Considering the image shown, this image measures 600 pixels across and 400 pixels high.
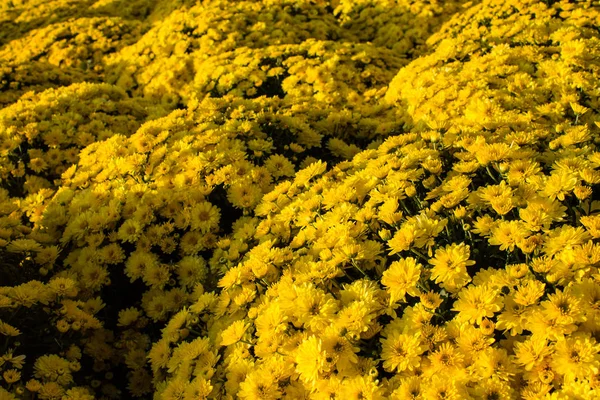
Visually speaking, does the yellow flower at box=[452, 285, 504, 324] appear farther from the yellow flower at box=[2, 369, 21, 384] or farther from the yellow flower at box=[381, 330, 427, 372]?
the yellow flower at box=[2, 369, 21, 384]

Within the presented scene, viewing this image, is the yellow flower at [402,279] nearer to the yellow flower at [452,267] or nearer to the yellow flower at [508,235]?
the yellow flower at [452,267]

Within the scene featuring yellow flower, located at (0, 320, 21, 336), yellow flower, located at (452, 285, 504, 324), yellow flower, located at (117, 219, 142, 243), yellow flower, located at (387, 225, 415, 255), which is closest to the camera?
yellow flower, located at (452, 285, 504, 324)

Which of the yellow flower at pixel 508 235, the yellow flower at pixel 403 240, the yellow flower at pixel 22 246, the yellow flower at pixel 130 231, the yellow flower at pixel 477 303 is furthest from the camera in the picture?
the yellow flower at pixel 130 231

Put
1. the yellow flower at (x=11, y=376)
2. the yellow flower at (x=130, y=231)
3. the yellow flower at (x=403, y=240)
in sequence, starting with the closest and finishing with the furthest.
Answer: the yellow flower at (x=403, y=240) → the yellow flower at (x=11, y=376) → the yellow flower at (x=130, y=231)

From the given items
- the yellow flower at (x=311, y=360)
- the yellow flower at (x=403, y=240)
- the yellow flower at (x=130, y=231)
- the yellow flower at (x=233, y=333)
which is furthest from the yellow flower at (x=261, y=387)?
the yellow flower at (x=130, y=231)

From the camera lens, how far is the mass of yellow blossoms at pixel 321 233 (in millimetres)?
2209

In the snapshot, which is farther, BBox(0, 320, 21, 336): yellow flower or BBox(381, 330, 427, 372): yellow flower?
BBox(0, 320, 21, 336): yellow flower

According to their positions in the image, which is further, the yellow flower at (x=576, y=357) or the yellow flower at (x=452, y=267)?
the yellow flower at (x=452, y=267)

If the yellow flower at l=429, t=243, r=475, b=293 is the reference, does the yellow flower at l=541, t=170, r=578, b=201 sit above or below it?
above

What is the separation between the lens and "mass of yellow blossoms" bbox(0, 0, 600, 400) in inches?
87.0

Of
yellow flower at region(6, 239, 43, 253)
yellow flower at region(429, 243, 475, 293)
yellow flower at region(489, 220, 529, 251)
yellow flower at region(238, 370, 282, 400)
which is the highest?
yellow flower at region(489, 220, 529, 251)

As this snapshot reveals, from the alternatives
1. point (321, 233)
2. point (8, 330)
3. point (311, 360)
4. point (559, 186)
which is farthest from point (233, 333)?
point (559, 186)

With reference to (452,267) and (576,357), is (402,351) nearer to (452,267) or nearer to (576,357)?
(452,267)

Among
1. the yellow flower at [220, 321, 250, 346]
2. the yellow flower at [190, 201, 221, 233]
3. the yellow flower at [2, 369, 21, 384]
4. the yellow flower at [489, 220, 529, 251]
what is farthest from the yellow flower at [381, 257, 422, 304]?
the yellow flower at [2, 369, 21, 384]
